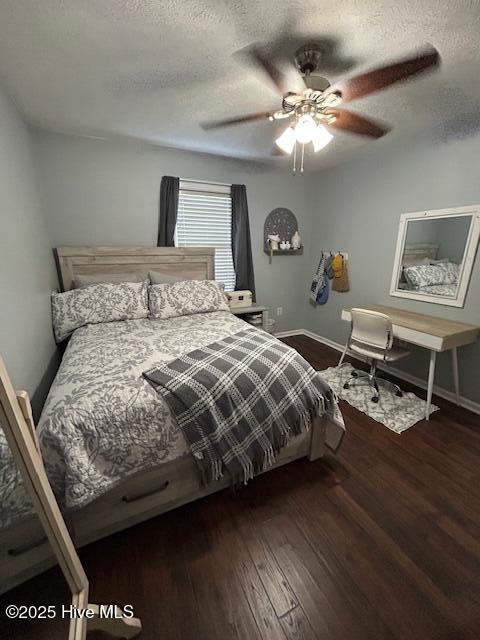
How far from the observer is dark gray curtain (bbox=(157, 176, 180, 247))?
2.77 meters

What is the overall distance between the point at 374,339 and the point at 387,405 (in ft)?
2.01

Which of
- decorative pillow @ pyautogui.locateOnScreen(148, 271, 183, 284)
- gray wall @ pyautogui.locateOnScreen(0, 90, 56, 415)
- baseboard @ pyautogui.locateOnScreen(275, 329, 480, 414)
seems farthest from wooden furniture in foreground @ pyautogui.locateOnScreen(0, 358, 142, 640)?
baseboard @ pyautogui.locateOnScreen(275, 329, 480, 414)

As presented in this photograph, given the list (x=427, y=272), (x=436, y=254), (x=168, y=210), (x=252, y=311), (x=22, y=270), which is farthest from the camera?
(x=252, y=311)

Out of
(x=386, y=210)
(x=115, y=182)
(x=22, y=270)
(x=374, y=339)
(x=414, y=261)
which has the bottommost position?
(x=374, y=339)

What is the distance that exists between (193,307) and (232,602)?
2.02 meters

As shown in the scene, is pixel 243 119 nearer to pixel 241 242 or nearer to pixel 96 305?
pixel 241 242

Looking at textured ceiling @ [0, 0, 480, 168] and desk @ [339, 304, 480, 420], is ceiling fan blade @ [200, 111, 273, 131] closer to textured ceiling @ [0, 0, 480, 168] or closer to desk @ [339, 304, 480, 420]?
textured ceiling @ [0, 0, 480, 168]

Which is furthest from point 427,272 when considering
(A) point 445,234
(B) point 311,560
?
(B) point 311,560

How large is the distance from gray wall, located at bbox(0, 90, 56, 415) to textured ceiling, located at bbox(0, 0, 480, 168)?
35 centimetres

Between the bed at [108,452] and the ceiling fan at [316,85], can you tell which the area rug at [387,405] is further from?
the ceiling fan at [316,85]

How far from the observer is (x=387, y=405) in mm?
2295

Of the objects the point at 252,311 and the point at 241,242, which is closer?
the point at 252,311

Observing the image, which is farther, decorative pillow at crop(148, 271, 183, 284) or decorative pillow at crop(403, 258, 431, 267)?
decorative pillow at crop(148, 271, 183, 284)

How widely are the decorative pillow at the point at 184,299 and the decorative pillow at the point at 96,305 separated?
113 millimetres
